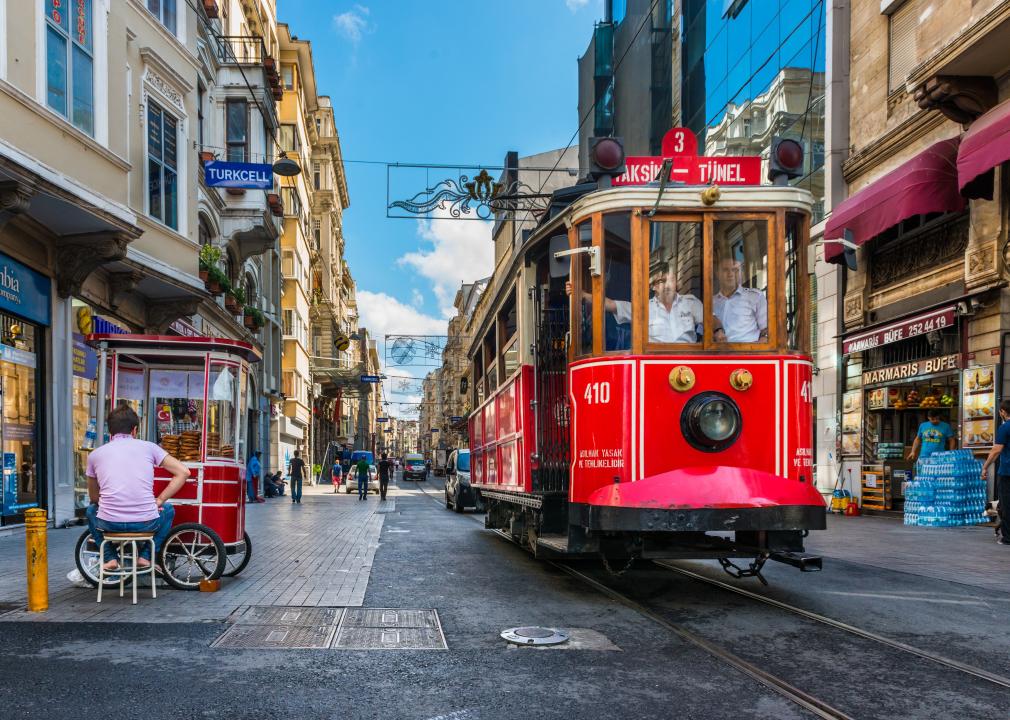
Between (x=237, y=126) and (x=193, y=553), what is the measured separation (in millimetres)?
19561

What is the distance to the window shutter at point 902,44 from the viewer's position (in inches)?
687

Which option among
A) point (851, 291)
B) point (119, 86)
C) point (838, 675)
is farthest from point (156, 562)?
point (851, 291)

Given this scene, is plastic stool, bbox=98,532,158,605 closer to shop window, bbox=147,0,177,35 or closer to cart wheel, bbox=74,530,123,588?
cart wheel, bbox=74,530,123,588

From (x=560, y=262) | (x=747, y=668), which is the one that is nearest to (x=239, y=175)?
(x=560, y=262)

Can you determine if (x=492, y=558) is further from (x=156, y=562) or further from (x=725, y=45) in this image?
(x=725, y=45)

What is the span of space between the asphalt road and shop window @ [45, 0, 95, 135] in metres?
9.52

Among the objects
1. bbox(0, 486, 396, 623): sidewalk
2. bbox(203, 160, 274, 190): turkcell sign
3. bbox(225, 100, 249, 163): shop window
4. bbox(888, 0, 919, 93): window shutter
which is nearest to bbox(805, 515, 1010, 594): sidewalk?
bbox(0, 486, 396, 623): sidewalk

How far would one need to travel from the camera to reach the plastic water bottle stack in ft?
47.8

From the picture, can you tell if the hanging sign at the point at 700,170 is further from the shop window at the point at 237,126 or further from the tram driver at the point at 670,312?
the shop window at the point at 237,126

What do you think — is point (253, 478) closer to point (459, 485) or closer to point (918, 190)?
point (459, 485)

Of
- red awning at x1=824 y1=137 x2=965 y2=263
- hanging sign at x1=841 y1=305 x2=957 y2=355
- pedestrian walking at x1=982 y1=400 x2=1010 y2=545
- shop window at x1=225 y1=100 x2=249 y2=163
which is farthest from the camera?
shop window at x1=225 y1=100 x2=249 y2=163

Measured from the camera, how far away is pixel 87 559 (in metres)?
7.76

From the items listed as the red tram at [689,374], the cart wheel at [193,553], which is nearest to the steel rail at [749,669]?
the red tram at [689,374]

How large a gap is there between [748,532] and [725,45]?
21724mm
